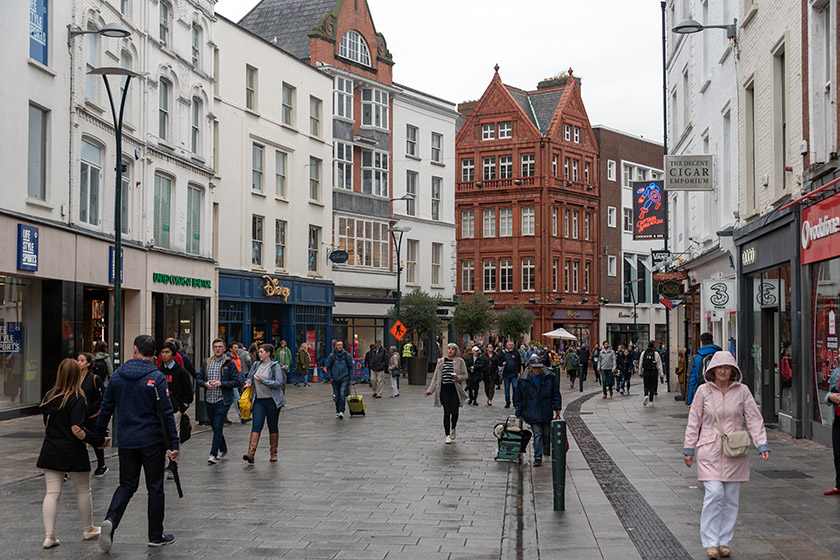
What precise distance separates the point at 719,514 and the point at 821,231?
8797 millimetres

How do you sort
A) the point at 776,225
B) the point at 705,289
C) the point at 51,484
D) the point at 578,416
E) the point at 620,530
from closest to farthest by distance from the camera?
the point at 51,484, the point at 620,530, the point at 776,225, the point at 705,289, the point at 578,416

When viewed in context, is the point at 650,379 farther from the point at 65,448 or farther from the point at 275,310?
the point at 65,448

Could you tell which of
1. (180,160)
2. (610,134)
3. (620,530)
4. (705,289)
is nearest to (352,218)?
(180,160)

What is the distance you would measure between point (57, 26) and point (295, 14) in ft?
80.1

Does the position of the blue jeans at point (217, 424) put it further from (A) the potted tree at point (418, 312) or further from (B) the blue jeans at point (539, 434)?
(A) the potted tree at point (418, 312)

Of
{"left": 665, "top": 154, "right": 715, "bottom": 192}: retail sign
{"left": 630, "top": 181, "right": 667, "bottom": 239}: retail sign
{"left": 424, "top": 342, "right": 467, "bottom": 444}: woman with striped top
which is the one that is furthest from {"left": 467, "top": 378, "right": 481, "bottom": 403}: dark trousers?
{"left": 424, "top": 342, "right": 467, "bottom": 444}: woman with striped top

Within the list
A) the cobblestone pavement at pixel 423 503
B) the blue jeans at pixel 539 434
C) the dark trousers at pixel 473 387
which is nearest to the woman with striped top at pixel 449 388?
the cobblestone pavement at pixel 423 503

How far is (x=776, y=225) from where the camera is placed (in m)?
18.1

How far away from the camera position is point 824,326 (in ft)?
51.9

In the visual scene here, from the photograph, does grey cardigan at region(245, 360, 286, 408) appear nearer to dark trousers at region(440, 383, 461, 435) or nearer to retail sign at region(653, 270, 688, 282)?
dark trousers at region(440, 383, 461, 435)

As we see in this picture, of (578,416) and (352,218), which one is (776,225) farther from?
(352,218)

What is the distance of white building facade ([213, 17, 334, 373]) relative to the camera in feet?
115

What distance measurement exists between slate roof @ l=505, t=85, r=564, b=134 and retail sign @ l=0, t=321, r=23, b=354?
4893cm

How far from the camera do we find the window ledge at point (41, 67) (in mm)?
21031
